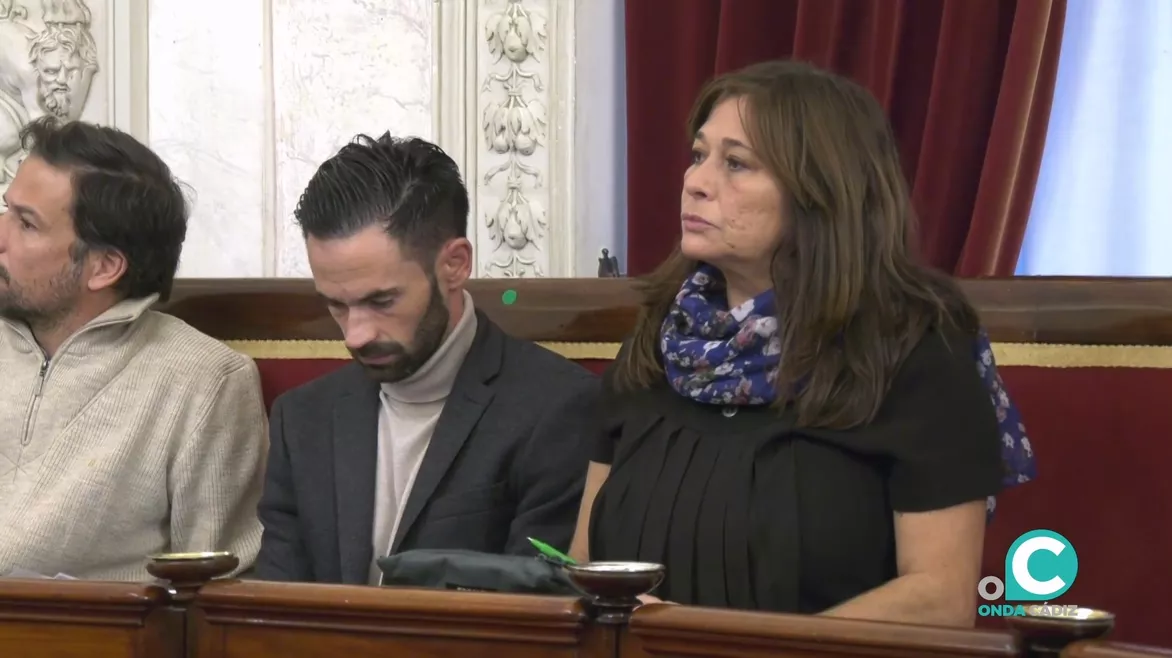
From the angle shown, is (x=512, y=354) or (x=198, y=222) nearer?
(x=512, y=354)

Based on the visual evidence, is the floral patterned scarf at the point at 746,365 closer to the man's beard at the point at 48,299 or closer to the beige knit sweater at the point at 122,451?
the beige knit sweater at the point at 122,451

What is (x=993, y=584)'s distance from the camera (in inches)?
82.2

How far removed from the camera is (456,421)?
2008 mm

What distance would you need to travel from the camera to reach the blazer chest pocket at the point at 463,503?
77.6 inches

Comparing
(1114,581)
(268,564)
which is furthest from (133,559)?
(1114,581)

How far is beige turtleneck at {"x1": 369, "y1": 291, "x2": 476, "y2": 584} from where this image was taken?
203 cm

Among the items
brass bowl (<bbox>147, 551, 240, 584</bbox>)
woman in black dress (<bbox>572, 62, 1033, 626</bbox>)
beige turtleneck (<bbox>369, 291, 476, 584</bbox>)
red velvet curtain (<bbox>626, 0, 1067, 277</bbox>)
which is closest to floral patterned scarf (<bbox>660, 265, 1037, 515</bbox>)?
woman in black dress (<bbox>572, 62, 1033, 626</bbox>)

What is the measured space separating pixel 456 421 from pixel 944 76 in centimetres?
114

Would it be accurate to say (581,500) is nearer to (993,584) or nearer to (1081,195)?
(993,584)

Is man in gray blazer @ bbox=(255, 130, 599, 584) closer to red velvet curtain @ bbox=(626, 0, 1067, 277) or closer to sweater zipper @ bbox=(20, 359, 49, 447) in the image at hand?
sweater zipper @ bbox=(20, 359, 49, 447)

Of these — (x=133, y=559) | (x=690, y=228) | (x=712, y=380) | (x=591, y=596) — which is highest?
(x=690, y=228)

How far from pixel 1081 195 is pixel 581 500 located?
1.21m

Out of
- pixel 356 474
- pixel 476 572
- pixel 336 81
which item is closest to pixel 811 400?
pixel 476 572

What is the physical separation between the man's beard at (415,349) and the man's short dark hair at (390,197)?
0.07m
